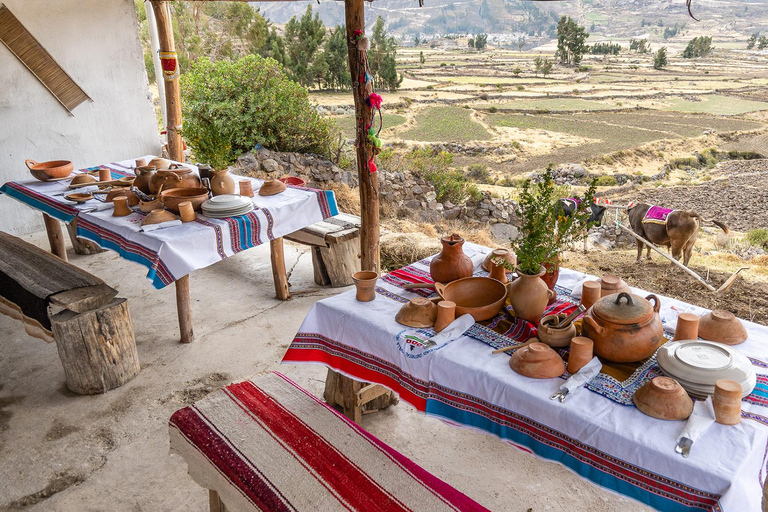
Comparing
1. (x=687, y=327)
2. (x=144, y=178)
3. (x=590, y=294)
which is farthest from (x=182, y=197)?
(x=687, y=327)

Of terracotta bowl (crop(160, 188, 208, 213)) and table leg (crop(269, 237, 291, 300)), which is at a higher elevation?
terracotta bowl (crop(160, 188, 208, 213))

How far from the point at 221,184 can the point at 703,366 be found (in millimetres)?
2837

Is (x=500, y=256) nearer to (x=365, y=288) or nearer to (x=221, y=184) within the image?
(x=365, y=288)

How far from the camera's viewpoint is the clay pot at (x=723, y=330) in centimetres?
174

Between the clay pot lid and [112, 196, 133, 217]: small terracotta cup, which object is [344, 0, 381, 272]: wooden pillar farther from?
the clay pot lid

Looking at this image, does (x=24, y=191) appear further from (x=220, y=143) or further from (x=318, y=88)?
(x=318, y=88)

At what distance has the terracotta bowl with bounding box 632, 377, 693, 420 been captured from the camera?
1404mm

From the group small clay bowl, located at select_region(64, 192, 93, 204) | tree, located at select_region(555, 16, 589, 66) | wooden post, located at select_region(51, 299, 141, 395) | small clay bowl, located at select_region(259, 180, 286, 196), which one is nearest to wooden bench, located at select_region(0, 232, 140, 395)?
wooden post, located at select_region(51, 299, 141, 395)

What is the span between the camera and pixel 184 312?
3.46m

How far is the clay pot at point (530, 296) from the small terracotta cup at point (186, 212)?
2046 mm

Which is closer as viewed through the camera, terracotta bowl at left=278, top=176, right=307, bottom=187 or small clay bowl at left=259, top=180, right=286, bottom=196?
small clay bowl at left=259, top=180, right=286, bottom=196

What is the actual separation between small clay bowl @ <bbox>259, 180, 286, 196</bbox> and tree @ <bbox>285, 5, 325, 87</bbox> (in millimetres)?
21690

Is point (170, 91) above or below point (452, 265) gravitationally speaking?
above

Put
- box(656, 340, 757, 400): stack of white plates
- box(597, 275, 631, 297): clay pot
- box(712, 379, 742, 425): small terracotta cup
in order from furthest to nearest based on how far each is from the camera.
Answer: box(597, 275, 631, 297): clay pot
box(656, 340, 757, 400): stack of white plates
box(712, 379, 742, 425): small terracotta cup
